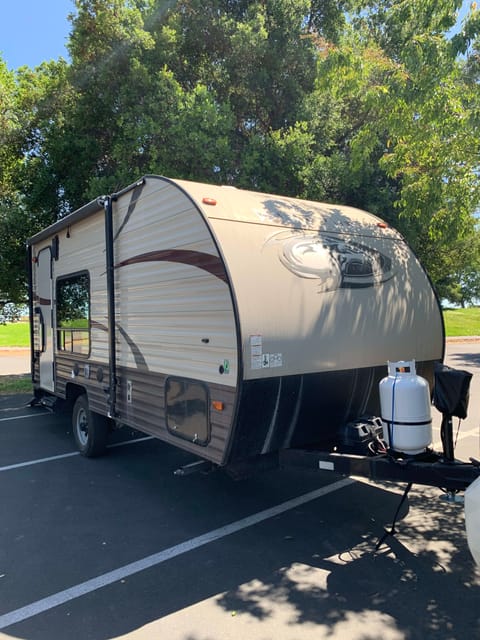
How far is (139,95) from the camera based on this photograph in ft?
34.1

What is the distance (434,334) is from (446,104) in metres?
2.48

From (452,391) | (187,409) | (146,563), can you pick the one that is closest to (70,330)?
(187,409)

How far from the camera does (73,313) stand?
22.5ft

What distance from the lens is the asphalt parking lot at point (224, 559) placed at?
10.4 feet

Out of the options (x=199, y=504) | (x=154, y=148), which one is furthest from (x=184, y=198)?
(x=154, y=148)

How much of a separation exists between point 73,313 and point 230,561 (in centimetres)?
419

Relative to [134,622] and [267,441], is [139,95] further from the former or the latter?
[134,622]

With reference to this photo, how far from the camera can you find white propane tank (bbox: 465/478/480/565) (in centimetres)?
283

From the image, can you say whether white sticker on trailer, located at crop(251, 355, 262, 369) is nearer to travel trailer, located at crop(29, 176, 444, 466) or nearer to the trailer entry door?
travel trailer, located at crop(29, 176, 444, 466)

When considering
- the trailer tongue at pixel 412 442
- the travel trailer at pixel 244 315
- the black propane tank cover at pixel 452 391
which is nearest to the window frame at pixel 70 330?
the travel trailer at pixel 244 315

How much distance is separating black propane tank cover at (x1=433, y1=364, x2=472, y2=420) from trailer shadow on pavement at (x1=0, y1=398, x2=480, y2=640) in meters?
1.18

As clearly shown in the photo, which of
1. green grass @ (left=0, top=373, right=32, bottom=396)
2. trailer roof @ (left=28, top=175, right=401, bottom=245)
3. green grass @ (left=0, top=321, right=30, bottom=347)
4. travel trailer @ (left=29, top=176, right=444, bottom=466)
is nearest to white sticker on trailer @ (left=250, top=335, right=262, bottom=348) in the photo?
travel trailer @ (left=29, top=176, right=444, bottom=466)

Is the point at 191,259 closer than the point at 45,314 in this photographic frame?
Yes

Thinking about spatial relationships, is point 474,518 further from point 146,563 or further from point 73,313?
point 73,313
